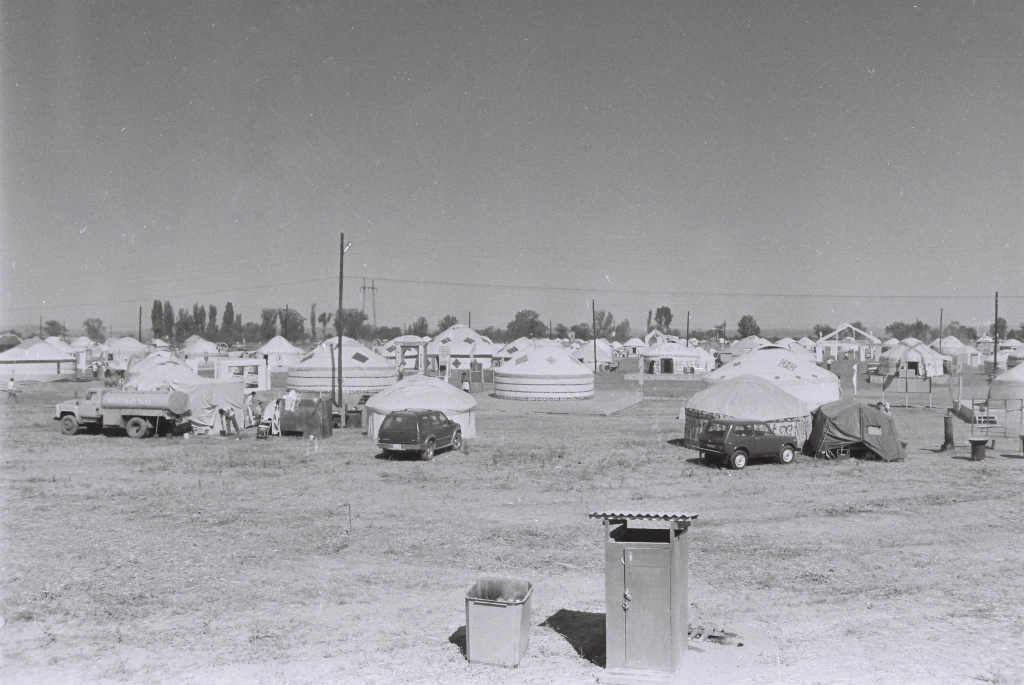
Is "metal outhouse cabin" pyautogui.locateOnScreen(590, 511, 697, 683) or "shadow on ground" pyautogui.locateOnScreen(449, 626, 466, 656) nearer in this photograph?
"metal outhouse cabin" pyautogui.locateOnScreen(590, 511, 697, 683)

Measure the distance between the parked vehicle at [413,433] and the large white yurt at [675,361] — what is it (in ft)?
167

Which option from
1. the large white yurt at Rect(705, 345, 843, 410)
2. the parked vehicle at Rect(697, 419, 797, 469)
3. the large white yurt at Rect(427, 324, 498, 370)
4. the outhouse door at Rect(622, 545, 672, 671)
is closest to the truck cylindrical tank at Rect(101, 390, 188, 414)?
the parked vehicle at Rect(697, 419, 797, 469)

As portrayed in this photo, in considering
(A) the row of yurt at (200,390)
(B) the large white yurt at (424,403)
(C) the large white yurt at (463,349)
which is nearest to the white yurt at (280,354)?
(C) the large white yurt at (463,349)

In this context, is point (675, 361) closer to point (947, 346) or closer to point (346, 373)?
point (947, 346)

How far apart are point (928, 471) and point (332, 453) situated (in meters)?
16.6

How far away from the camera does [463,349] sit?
2837 inches

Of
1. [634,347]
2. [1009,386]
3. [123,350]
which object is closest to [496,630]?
[1009,386]

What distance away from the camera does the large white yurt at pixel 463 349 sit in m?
71.0

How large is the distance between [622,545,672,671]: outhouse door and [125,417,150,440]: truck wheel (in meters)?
24.3

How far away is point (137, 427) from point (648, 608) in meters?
24.7

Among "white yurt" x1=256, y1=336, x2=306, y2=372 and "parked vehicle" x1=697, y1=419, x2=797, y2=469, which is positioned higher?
"white yurt" x1=256, y1=336, x2=306, y2=372

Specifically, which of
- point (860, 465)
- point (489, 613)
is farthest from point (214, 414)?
point (489, 613)

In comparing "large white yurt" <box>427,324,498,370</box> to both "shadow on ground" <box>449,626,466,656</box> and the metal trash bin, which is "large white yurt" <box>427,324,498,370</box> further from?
the metal trash bin

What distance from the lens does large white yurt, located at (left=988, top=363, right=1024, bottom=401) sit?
37719 mm
